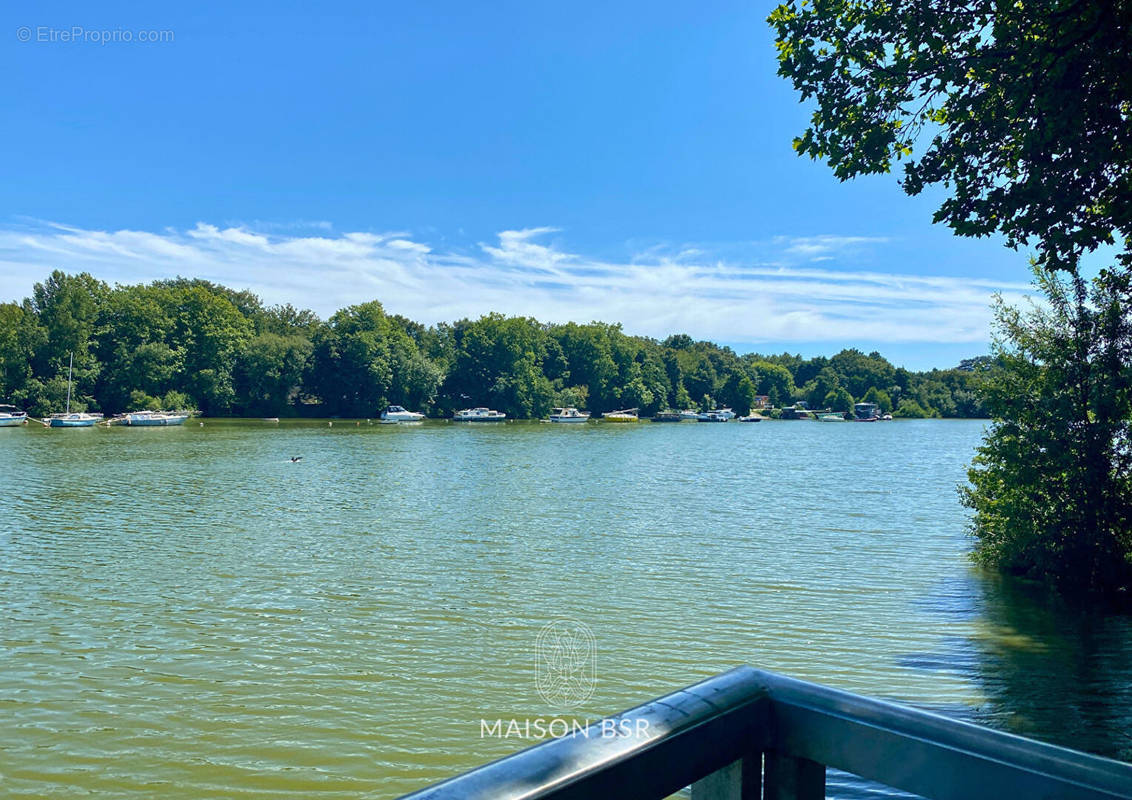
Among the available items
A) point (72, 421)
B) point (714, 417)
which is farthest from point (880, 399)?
point (72, 421)

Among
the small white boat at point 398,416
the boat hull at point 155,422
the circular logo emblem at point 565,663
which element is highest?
the small white boat at point 398,416

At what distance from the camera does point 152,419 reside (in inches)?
3120

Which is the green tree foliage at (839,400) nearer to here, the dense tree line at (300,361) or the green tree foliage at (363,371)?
the dense tree line at (300,361)

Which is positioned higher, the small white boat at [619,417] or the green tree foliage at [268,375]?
the green tree foliage at [268,375]

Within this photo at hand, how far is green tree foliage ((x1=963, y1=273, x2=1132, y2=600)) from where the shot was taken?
1337cm

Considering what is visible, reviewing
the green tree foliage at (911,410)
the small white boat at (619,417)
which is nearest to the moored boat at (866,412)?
the green tree foliage at (911,410)

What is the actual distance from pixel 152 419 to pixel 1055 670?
84316 millimetres

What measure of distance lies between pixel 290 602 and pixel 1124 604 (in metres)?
14.1

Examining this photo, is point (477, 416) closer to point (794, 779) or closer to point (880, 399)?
point (880, 399)

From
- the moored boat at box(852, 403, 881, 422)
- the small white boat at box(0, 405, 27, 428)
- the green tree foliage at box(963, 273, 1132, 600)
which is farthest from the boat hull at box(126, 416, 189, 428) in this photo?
the moored boat at box(852, 403, 881, 422)

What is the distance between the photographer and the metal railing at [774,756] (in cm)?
107

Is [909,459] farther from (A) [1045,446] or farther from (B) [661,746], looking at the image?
(B) [661,746]

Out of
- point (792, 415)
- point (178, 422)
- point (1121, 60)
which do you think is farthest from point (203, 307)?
point (792, 415)

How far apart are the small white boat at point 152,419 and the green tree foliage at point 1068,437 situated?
8163 cm
